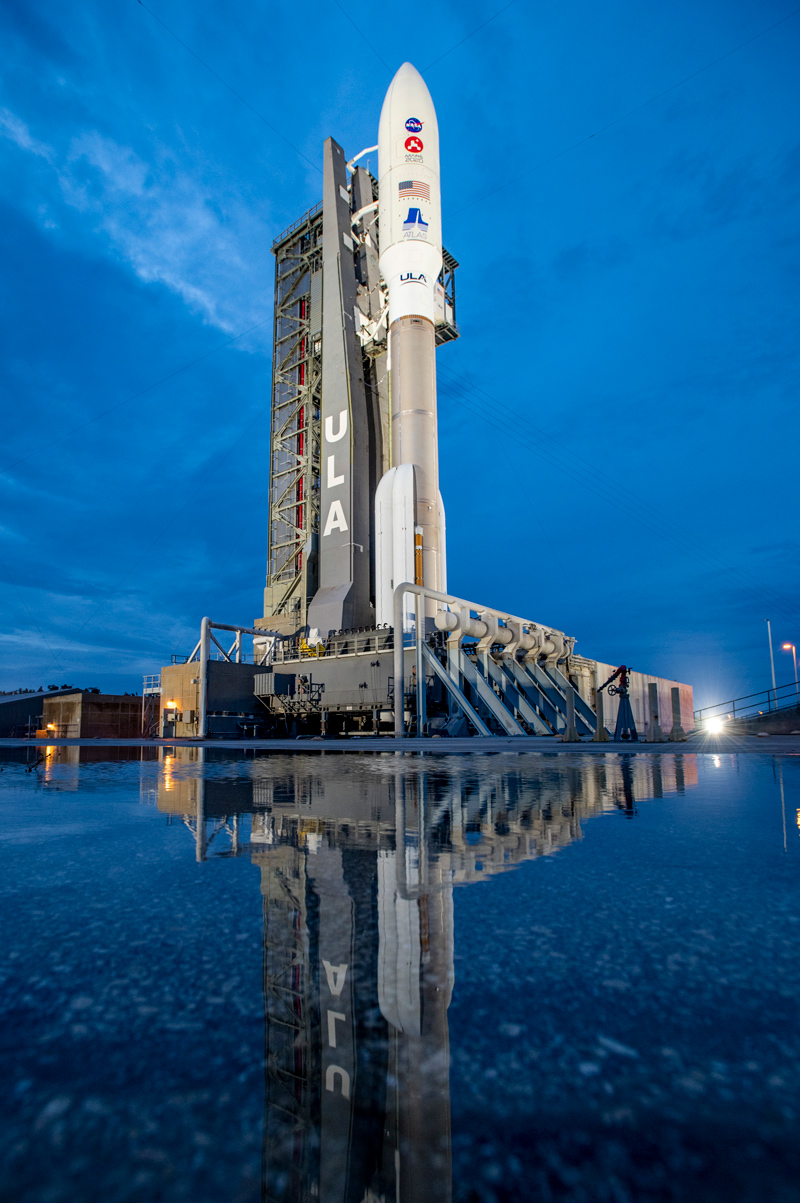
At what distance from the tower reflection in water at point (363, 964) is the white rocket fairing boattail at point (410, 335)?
67.4 ft

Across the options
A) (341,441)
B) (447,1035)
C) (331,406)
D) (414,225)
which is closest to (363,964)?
(447,1035)

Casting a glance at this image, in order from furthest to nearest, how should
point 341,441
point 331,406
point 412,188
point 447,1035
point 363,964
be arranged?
point 331,406
point 341,441
point 412,188
point 363,964
point 447,1035

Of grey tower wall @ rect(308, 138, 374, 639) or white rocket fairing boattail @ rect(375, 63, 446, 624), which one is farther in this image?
grey tower wall @ rect(308, 138, 374, 639)

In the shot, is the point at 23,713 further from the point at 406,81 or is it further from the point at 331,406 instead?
the point at 406,81

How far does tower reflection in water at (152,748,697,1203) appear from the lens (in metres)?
0.79

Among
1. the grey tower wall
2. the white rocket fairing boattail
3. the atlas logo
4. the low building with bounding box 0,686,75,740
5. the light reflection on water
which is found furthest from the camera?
the low building with bounding box 0,686,75,740

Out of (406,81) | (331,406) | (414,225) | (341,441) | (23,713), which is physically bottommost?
(23,713)

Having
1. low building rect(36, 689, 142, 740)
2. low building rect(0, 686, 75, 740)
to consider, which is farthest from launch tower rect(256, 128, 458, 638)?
low building rect(0, 686, 75, 740)

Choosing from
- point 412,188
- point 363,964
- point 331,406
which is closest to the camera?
point 363,964

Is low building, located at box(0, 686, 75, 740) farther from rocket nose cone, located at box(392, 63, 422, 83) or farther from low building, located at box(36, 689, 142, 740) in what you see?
rocket nose cone, located at box(392, 63, 422, 83)

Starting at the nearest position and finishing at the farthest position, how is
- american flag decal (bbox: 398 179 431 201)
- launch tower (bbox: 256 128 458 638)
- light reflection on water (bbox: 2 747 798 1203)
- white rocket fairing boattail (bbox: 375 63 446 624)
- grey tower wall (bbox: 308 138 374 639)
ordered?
light reflection on water (bbox: 2 747 798 1203) → white rocket fairing boattail (bbox: 375 63 446 624) → american flag decal (bbox: 398 179 431 201) → grey tower wall (bbox: 308 138 374 639) → launch tower (bbox: 256 128 458 638)

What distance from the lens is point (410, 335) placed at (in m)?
26.0

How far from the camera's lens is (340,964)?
137 centimetres

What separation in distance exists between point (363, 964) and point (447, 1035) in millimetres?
353
